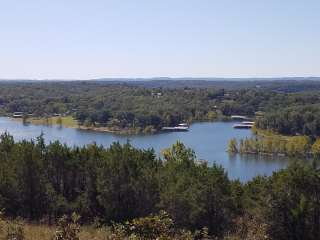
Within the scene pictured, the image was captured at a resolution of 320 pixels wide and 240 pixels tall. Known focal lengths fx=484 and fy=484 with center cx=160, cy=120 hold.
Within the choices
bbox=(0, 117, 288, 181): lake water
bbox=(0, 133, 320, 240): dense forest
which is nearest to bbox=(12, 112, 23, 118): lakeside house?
bbox=(0, 117, 288, 181): lake water

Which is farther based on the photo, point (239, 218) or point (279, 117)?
point (279, 117)

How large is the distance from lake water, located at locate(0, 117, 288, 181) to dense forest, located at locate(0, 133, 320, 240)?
23.4 metres

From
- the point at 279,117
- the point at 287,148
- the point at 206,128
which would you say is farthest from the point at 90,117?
the point at 287,148

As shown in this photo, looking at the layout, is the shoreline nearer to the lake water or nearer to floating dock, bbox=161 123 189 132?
floating dock, bbox=161 123 189 132

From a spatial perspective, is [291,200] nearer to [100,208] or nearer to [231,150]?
[100,208]

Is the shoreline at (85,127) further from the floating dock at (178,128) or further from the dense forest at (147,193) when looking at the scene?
the dense forest at (147,193)

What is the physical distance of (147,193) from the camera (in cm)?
1460

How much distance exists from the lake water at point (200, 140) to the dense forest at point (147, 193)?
23.4m

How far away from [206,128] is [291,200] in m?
62.9

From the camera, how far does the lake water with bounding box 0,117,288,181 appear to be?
145 feet

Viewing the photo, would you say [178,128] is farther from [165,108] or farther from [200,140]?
[200,140]

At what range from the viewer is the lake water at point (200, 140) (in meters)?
44.3

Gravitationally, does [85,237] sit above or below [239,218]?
above

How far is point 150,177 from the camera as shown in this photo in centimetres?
1478
